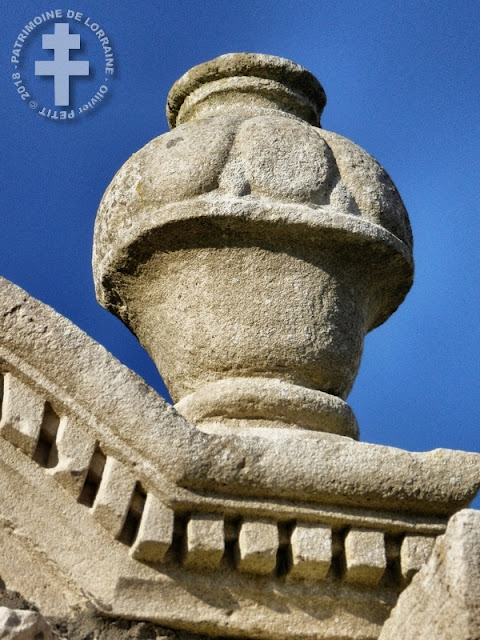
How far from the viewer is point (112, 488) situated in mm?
2760

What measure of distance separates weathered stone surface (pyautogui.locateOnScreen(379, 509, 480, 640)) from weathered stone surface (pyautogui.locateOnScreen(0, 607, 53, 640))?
812 mm

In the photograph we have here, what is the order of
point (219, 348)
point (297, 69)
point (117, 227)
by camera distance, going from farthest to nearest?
point (297, 69), point (117, 227), point (219, 348)

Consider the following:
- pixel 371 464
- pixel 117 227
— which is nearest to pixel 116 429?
pixel 371 464

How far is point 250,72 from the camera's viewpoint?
3.93m

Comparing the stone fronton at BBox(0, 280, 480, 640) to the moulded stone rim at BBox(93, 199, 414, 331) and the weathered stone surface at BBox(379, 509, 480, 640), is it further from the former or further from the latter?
the moulded stone rim at BBox(93, 199, 414, 331)

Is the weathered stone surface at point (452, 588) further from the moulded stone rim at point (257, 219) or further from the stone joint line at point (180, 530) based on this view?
the moulded stone rim at point (257, 219)

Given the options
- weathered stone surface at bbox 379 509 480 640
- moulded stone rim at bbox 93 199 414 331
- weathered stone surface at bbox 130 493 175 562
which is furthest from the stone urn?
weathered stone surface at bbox 379 509 480 640

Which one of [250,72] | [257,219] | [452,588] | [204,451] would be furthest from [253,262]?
[452,588]

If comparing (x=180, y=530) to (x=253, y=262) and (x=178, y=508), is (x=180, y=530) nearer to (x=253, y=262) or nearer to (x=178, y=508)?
(x=178, y=508)

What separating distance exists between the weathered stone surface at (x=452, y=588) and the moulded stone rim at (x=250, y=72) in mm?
2004

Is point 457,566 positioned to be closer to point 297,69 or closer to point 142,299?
point 142,299

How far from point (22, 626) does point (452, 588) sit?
919 millimetres

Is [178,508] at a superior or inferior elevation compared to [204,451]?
inferior

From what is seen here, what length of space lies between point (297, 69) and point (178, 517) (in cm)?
183
